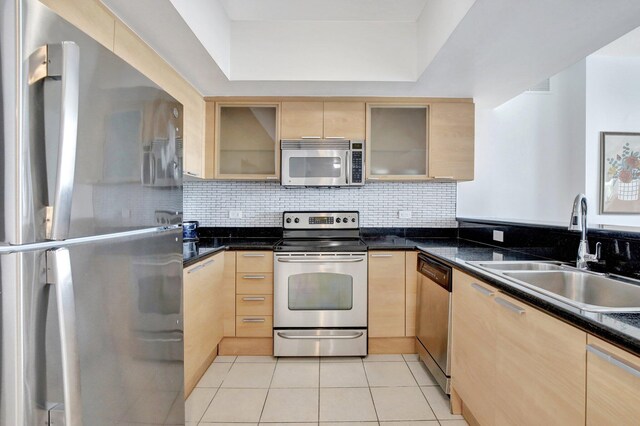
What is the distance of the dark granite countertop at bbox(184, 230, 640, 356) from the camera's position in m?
0.77

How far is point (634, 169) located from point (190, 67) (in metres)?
3.98

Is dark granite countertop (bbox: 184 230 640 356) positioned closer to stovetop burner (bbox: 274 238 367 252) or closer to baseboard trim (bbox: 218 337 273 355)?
stovetop burner (bbox: 274 238 367 252)

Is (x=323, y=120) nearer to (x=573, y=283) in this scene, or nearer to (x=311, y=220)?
(x=311, y=220)

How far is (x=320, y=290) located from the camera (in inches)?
92.7

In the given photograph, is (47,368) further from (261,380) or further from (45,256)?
(261,380)

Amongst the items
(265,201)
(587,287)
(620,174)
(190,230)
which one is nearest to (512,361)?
(587,287)

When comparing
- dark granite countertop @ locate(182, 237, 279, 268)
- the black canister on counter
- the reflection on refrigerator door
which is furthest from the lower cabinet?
the black canister on counter

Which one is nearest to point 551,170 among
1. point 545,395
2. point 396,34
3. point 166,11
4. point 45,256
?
point 396,34

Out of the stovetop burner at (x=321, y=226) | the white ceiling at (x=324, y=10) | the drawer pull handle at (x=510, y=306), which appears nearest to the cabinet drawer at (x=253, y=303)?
the stovetop burner at (x=321, y=226)

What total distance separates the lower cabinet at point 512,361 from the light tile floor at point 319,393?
1.05 ft

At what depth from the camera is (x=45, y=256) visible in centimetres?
60

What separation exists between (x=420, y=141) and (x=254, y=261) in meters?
1.81

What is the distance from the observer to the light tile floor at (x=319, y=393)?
1697 millimetres

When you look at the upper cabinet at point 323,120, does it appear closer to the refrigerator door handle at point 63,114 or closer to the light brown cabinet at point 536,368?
the light brown cabinet at point 536,368
